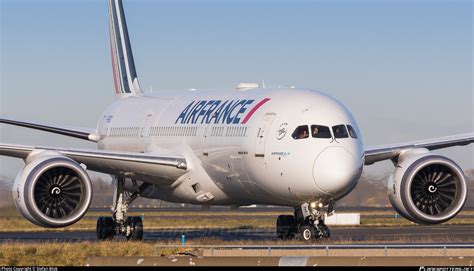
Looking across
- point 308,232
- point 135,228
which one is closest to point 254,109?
point 308,232

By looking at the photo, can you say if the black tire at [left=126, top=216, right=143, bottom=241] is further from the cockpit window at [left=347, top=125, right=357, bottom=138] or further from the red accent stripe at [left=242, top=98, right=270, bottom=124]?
the cockpit window at [left=347, top=125, right=357, bottom=138]

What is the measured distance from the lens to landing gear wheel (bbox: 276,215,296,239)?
38906mm

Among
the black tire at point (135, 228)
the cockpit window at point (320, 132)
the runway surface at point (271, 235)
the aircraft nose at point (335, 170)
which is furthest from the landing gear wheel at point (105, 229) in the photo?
the aircraft nose at point (335, 170)

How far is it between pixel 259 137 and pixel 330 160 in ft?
9.63

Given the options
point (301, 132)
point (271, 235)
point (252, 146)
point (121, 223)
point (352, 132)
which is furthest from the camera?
point (271, 235)

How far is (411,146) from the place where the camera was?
3828 centimetres

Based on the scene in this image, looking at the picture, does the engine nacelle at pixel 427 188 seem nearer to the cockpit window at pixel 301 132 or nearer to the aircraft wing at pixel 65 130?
the cockpit window at pixel 301 132

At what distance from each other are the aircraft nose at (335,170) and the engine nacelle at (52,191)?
6748 millimetres

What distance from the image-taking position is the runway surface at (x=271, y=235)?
39.8 metres

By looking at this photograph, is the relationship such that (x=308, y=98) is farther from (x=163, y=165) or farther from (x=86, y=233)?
(x=86, y=233)

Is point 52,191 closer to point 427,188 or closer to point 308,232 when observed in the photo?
point 308,232

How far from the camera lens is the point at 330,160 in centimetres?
3269

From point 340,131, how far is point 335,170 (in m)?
1.48

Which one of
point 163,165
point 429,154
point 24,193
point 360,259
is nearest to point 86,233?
point 163,165
